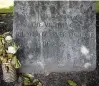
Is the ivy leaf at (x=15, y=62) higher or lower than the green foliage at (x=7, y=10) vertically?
lower

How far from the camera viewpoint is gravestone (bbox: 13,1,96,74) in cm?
434

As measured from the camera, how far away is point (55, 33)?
4.36 meters

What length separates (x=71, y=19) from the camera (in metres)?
4.34

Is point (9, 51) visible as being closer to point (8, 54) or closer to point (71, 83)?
point (8, 54)

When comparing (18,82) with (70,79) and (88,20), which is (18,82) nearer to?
(70,79)

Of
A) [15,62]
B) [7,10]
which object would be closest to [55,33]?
[15,62]

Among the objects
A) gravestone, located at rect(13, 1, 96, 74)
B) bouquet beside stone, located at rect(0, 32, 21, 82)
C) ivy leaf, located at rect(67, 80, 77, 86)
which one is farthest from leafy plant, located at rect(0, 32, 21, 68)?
ivy leaf, located at rect(67, 80, 77, 86)

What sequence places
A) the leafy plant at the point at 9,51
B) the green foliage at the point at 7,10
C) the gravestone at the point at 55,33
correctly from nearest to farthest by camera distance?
the leafy plant at the point at 9,51 < the gravestone at the point at 55,33 < the green foliage at the point at 7,10

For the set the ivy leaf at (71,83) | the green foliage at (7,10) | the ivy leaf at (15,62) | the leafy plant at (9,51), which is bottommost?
the ivy leaf at (71,83)

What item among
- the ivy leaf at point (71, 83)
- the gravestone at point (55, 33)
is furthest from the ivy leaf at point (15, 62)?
the ivy leaf at point (71, 83)

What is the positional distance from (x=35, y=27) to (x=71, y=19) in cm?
53

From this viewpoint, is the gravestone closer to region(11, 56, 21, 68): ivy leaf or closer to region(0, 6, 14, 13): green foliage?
region(11, 56, 21, 68): ivy leaf

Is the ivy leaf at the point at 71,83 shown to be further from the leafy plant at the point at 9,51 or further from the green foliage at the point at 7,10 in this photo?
the green foliage at the point at 7,10

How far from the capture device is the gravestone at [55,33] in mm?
4336
